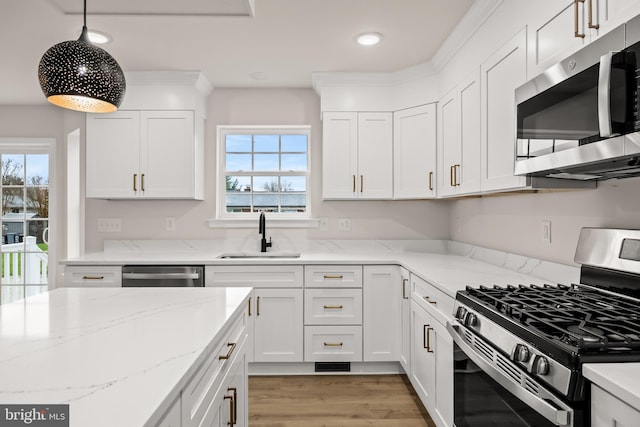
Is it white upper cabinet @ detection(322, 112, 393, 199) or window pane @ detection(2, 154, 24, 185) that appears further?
window pane @ detection(2, 154, 24, 185)

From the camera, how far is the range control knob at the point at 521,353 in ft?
3.53

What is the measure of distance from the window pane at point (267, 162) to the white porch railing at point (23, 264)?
2509mm

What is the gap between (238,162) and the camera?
3.71 meters

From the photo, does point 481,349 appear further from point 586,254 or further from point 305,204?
point 305,204

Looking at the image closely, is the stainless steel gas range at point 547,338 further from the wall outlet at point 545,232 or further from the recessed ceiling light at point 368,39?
the recessed ceiling light at point 368,39

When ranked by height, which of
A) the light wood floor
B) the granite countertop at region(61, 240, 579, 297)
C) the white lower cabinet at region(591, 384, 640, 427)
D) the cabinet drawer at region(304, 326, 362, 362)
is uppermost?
the granite countertop at region(61, 240, 579, 297)

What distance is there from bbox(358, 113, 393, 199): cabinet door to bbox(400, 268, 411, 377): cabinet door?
790 millimetres

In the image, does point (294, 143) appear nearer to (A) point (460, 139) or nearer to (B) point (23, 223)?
(A) point (460, 139)

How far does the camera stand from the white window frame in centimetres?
358

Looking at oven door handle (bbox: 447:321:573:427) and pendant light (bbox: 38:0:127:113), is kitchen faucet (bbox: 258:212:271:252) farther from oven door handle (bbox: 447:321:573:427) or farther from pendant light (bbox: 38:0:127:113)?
oven door handle (bbox: 447:321:573:427)

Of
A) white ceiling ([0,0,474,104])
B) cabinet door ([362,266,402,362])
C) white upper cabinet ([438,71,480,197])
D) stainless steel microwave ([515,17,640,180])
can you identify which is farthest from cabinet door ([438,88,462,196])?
stainless steel microwave ([515,17,640,180])

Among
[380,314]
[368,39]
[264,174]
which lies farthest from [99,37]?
[380,314]

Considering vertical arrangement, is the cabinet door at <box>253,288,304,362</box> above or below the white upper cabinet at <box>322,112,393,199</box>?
below

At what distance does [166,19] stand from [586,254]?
2563 mm
